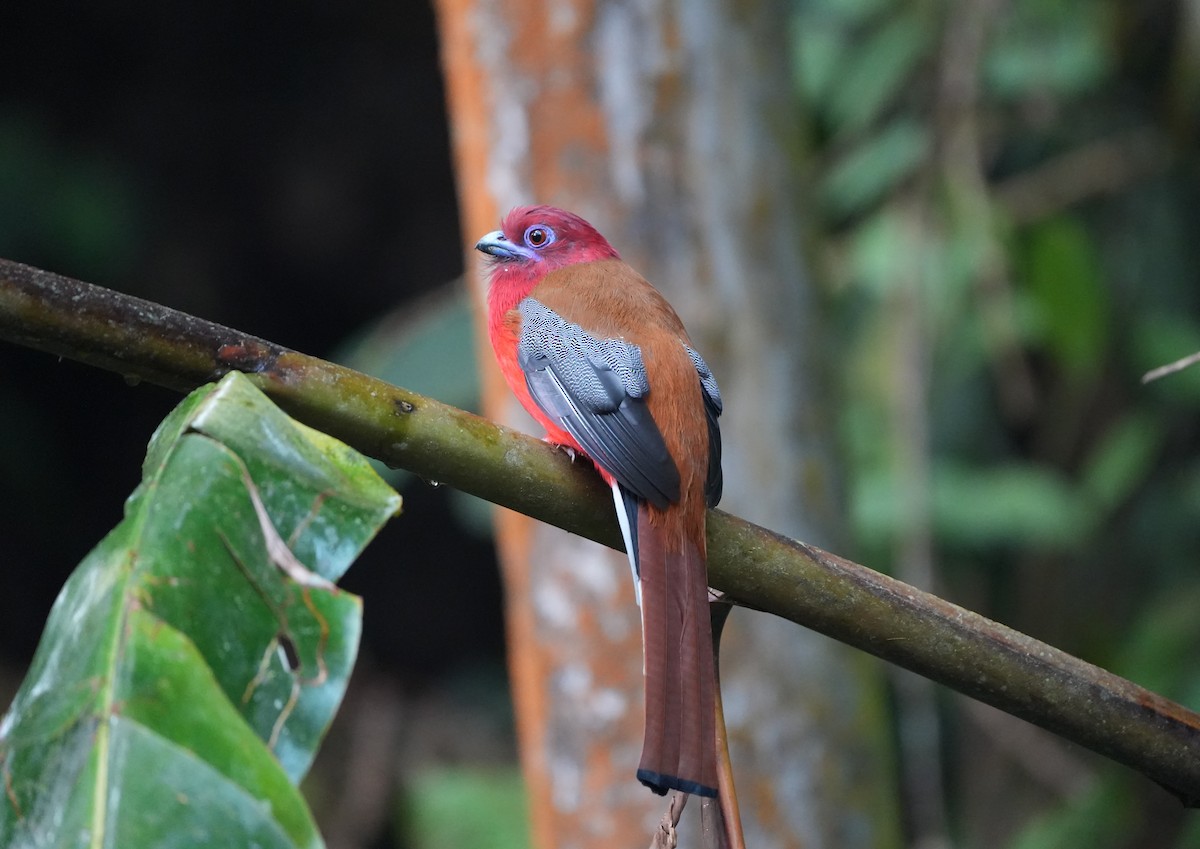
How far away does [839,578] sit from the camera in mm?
1399

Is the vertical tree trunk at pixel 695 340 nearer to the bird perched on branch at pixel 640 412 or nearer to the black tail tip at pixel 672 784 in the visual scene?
the bird perched on branch at pixel 640 412

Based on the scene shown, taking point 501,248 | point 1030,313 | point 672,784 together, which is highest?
point 1030,313

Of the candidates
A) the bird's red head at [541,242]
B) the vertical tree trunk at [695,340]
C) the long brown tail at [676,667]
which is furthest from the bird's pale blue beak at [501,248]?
the long brown tail at [676,667]

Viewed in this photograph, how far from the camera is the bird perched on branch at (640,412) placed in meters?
1.48

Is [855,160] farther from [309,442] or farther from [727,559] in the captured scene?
[309,442]

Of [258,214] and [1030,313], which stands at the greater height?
[258,214]

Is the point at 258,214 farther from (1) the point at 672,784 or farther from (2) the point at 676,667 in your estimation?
(1) the point at 672,784

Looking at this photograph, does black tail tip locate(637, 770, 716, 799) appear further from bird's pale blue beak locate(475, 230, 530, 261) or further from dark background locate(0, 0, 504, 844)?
dark background locate(0, 0, 504, 844)

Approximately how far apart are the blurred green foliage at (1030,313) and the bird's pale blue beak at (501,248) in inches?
47.1

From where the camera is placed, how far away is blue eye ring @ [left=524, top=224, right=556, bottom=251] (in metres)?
2.77

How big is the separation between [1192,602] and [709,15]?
2.60 metres

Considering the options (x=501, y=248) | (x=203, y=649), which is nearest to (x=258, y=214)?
(x=501, y=248)

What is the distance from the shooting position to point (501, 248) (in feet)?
9.18

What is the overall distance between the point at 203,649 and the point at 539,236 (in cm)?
183
